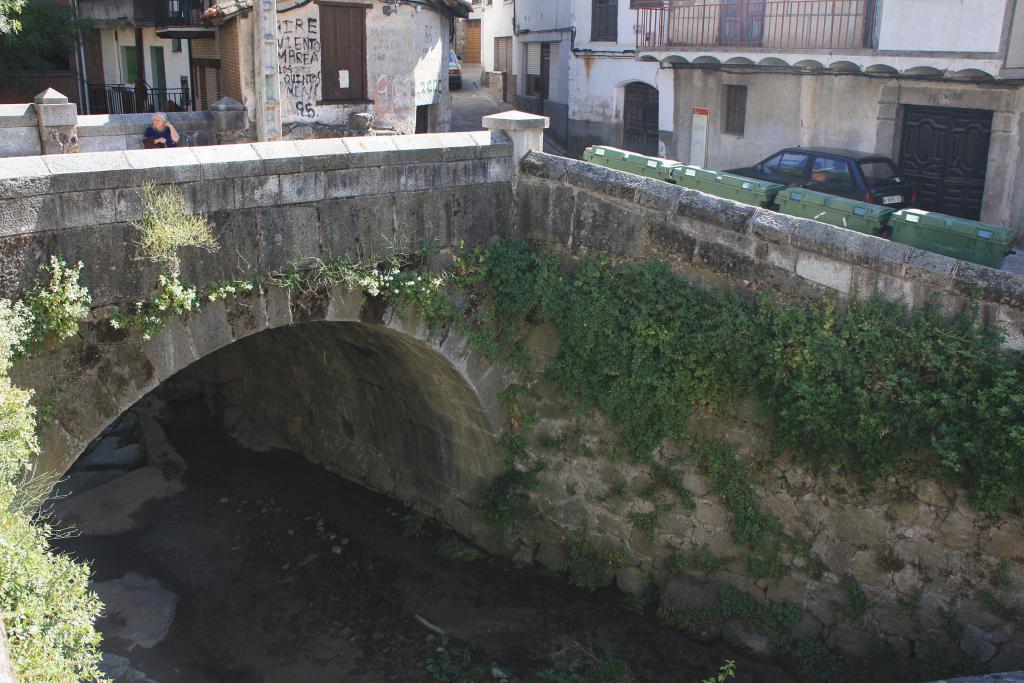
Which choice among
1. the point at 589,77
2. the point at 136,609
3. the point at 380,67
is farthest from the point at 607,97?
the point at 136,609

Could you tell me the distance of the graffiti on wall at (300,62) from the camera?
16922mm

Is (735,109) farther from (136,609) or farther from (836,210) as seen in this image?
(136,609)

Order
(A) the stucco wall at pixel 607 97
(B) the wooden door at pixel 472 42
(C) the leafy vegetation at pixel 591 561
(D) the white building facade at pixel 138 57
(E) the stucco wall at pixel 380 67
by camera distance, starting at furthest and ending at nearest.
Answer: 1. (B) the wooden door at pixel 472 42
2. (A) the stucco wall at pixel 607 97
3. (D) the white building facade at pixel 138 57
4. (E) the stucco wall at pixel 380 67
5. (C) the leafy vegetation at pixel 591 561

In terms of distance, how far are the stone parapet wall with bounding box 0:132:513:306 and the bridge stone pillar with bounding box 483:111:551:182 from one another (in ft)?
0.31

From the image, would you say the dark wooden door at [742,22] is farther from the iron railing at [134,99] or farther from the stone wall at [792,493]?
the iron railing at [134,99]

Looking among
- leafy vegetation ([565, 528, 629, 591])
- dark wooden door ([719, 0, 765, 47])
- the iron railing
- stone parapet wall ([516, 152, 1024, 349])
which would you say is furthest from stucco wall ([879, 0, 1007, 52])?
the iron railing

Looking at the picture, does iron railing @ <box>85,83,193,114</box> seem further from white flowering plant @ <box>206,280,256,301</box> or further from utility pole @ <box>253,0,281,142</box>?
white flowering plant @ <box>206,280,256,301</box>

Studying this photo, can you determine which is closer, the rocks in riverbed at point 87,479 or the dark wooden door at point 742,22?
the rocks in riverbed at point 87,479

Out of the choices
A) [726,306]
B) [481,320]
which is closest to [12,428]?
[481,320]

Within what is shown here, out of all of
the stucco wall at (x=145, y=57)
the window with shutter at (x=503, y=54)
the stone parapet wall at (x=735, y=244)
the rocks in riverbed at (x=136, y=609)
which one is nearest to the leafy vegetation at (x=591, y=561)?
the stone parapet wall at (x=735, y=244)

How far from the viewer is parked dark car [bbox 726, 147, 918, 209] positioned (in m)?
13.7

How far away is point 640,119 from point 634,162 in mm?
9186

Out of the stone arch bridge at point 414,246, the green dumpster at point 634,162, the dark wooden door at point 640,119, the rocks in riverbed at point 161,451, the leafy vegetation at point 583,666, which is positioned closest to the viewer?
the stone arch bridge at point 414,246

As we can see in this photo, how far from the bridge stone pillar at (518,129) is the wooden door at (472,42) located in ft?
94.8
